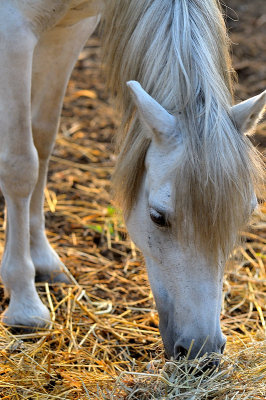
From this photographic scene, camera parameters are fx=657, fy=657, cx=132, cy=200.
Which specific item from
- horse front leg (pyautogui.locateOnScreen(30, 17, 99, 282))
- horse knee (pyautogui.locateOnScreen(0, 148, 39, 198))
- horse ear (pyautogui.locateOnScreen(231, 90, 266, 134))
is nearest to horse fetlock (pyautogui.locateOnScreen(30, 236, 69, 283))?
horse front leg (pyautogui.locateOnScreen(30, 17, 99, 282))

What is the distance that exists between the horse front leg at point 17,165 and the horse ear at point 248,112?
86cm

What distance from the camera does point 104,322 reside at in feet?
9.15

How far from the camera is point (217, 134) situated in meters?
1.92

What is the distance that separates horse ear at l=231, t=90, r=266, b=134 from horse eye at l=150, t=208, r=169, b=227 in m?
0.36

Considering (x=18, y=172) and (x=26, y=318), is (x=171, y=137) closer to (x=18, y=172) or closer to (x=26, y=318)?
(x=18, y=172)

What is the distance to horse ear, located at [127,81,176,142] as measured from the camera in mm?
1924

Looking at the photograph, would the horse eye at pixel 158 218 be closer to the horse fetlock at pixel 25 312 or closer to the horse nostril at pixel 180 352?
the horse nostril at pixel 180 352

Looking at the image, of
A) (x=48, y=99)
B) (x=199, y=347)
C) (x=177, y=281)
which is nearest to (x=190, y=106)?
(x=177, y=281)

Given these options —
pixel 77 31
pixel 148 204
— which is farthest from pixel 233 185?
pixel 77 31

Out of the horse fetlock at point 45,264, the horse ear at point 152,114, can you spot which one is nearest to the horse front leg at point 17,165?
the horse fetlock at point 45,264

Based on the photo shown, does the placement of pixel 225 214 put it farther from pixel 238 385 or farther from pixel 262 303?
pixel 262 303

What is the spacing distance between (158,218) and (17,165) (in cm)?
81

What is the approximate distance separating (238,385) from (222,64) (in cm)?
104

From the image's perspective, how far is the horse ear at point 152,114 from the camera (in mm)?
1924
